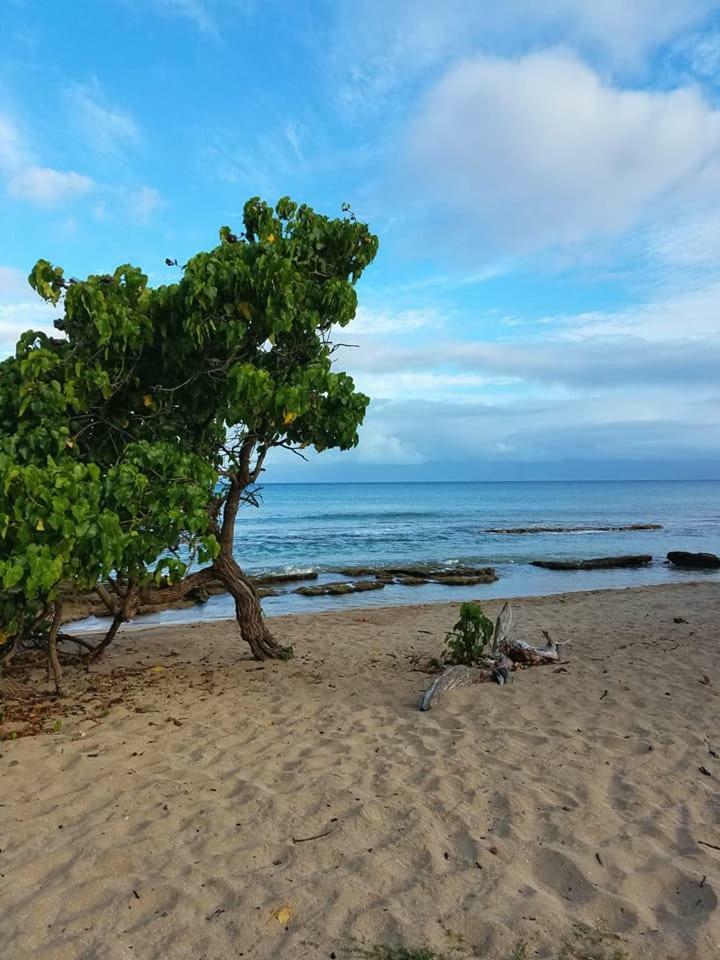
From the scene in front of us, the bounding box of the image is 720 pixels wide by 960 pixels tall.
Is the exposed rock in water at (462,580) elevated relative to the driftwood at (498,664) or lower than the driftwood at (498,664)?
lower

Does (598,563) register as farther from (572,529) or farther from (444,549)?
(572,529)

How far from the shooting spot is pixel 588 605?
15219 mm

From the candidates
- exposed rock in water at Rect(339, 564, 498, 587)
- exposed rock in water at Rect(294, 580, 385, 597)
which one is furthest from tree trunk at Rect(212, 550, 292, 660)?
exposed rock in water at Rect(339, 564, 498, 587)

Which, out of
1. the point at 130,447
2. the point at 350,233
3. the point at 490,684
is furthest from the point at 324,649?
the point at 350,233

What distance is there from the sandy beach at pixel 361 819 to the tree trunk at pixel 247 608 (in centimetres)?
75

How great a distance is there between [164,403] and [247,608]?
2.82 m

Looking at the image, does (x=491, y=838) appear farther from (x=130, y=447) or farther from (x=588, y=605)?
(x=588, y=605)

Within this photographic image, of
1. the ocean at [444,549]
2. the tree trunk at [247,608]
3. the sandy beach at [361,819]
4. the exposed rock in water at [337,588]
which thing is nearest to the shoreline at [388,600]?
the ocean at [444,549]

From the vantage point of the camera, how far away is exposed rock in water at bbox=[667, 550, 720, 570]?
23.2m

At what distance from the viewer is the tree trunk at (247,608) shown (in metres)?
7.77

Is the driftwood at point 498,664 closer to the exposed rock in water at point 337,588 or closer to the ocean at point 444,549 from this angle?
the ocean at point 444,549

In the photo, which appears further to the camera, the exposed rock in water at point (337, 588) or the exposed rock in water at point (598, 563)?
the exposed rock in water at point (598, 563)

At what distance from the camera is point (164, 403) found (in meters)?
6.90

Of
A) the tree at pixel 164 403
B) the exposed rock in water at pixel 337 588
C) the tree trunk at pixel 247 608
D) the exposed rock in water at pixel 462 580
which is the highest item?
the tree at pixel 164 403
